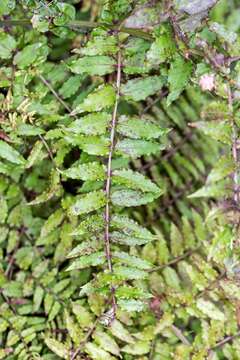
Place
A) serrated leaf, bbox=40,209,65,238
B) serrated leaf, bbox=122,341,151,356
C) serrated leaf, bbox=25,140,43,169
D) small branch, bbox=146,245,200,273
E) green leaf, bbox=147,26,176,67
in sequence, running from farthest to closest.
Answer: small branch, bbox=146,245,200,273 → serrated leaf, bbox=40,209,65,238 → serrated leaf, bbox=122,341,151,356 → serrated leaf, bbox=25,140,43,169 → green leaf, bbox=147,26,176,67

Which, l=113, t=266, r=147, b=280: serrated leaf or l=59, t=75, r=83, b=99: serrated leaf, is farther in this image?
l=59, t=75, r=83, b=99: serrated leaf

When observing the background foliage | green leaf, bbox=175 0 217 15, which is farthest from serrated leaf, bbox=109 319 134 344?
green leaf, bbox=175 0 217 15

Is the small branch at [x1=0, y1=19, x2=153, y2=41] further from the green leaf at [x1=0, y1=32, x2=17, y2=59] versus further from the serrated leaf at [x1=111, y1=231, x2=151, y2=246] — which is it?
the serrated leaf at [x1=111, y1=231, x2=151, y2=246]

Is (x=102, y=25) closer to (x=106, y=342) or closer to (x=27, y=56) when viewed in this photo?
(x=27, y=56)

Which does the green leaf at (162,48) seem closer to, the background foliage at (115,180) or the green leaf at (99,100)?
the background foliage at (115,180)

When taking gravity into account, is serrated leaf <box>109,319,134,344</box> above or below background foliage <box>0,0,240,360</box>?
below

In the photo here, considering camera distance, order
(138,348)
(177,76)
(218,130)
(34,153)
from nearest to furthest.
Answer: (218,130) < (177,76) < (34,153) < (138,348)

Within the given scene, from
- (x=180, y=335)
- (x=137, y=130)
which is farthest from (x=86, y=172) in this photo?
(x=180, y=335)
